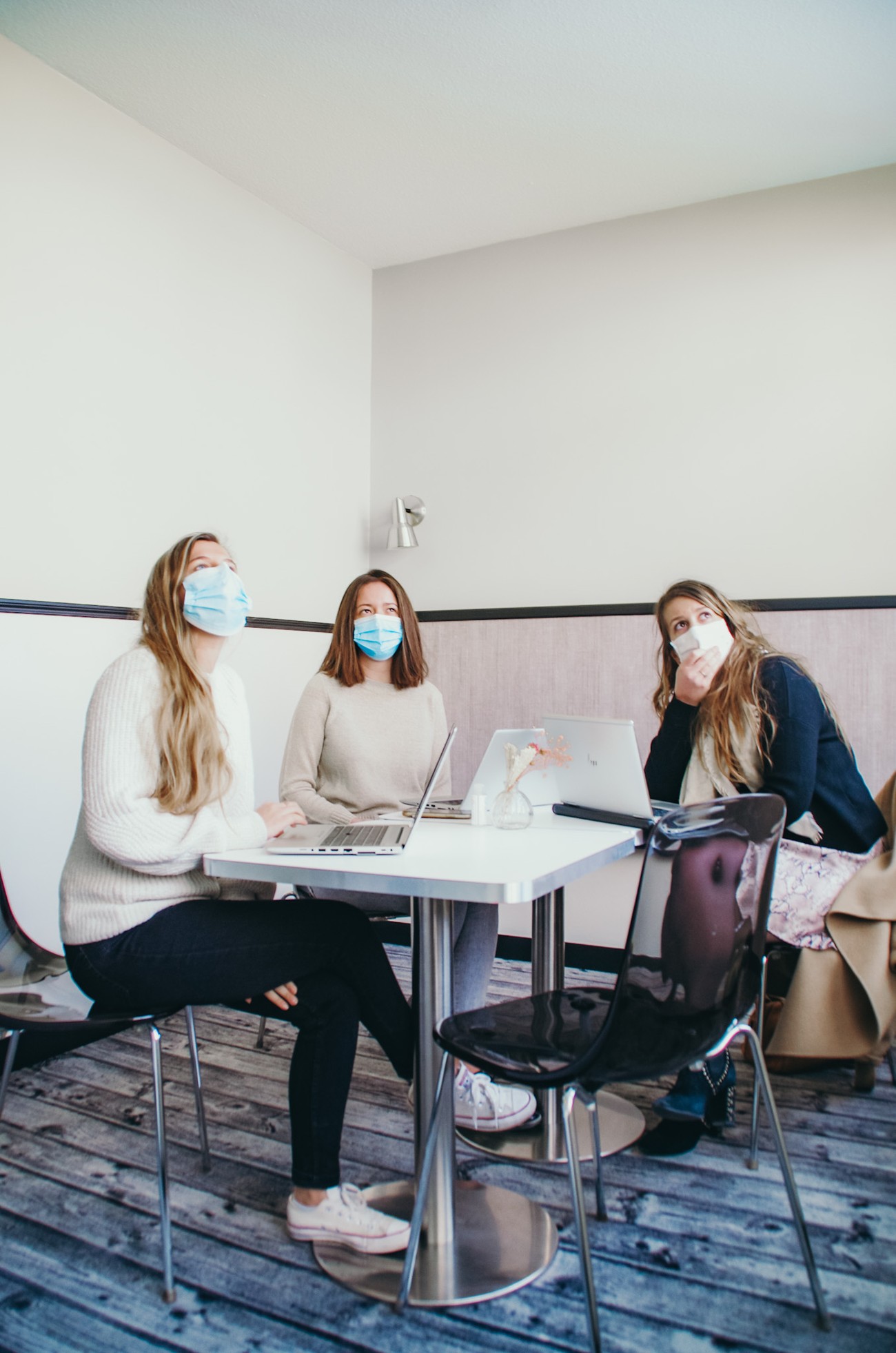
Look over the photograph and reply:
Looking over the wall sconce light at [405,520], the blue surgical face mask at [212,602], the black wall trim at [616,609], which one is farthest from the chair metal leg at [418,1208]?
the wall sconce light at [405,520]

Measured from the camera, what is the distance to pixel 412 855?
1501mm

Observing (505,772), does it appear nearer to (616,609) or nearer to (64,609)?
(64,609)

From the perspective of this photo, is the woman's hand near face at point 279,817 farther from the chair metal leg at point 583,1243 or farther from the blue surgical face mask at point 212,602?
the chair metal leg at point 583,1243

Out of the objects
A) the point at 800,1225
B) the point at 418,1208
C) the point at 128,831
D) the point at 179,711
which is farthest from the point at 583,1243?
the point at 179,711

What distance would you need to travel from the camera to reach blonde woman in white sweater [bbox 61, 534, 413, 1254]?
5.10ft

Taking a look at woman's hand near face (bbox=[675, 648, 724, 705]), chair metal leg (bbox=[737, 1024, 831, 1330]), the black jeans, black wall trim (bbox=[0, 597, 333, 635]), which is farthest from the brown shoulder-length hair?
chair metal leg (bbox=[737, 1024, 831, 1330])

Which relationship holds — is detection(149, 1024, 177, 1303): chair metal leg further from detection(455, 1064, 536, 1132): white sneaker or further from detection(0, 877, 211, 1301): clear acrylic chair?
detection(455, 1064, 536, 1132): white sneaker

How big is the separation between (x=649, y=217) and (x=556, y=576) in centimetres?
139

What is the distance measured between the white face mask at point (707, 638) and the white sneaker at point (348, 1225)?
132 centimetres

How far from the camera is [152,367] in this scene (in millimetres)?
3051

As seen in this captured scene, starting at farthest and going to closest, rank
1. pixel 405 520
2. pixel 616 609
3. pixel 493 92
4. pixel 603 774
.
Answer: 1. pixel 405 520
2. pixel 616 609
3. pixel 493 92
4. pixel 603 774

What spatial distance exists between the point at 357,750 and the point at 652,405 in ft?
6.24

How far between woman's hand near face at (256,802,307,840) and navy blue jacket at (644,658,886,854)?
0.93 m

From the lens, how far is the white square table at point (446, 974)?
4.40 feet
